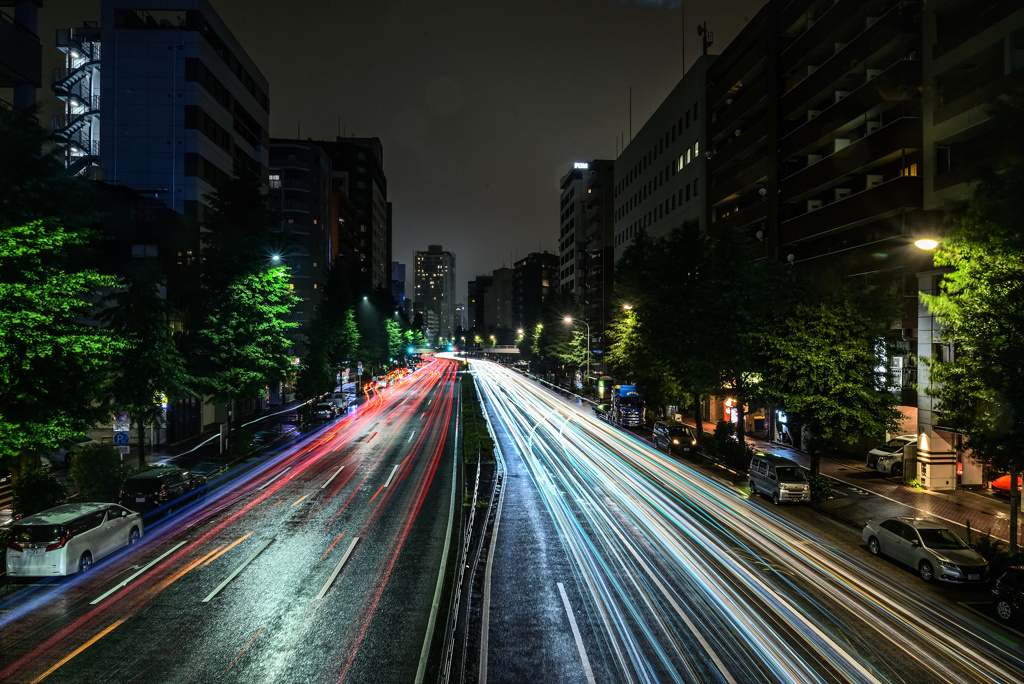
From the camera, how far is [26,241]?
17469 mm

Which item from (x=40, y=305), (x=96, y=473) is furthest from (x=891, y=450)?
(x=40, y=305)

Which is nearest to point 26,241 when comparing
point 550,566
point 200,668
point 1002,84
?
point 200,668

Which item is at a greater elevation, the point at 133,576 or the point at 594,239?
the point at 594,239

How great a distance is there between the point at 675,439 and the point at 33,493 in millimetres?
30882

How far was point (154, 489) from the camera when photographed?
2152 centimetres

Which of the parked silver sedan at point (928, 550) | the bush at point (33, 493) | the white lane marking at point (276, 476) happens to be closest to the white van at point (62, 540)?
the bush at point (33, 493)

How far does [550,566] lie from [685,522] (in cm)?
652

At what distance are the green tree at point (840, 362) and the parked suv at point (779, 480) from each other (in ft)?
6.49

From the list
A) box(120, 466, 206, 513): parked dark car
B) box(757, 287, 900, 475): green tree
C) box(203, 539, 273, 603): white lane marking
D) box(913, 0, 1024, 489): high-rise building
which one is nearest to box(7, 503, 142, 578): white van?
box(203, 539, 273, 603): white lane marking

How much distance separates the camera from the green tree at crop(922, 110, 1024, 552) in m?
14.5

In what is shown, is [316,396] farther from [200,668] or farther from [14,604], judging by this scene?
[200,668]

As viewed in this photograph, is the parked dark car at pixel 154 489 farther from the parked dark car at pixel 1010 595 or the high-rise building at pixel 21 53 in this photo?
the parked dark car at pixel 1010 595

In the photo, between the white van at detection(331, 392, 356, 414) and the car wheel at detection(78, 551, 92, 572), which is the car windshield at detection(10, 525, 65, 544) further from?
the white van at detection(331, 392, 356, 414)

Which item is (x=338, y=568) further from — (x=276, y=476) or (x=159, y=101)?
(x=159, y=101)
